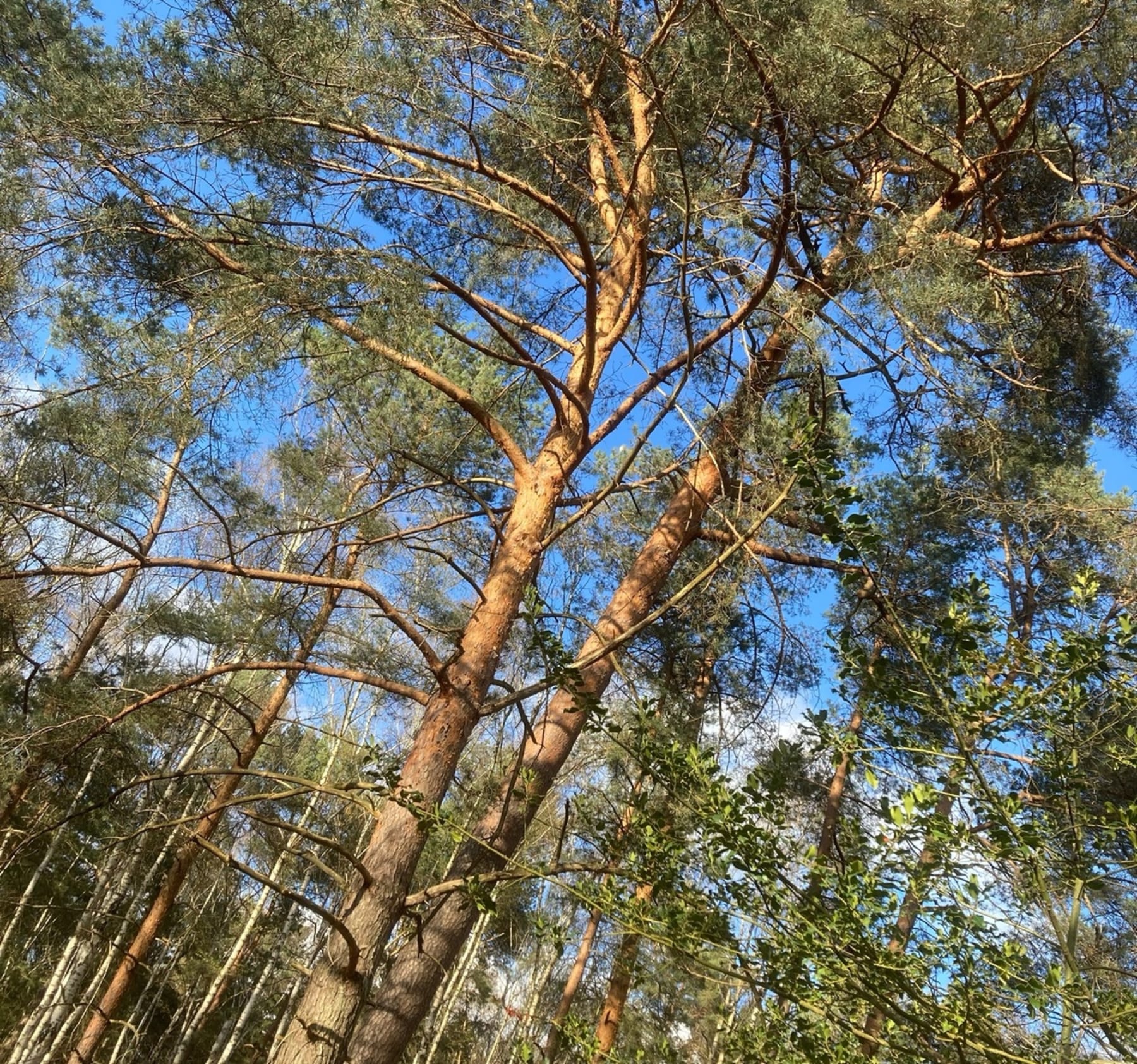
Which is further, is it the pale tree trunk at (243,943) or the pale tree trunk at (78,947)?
the pale tree trunk at (243,943)

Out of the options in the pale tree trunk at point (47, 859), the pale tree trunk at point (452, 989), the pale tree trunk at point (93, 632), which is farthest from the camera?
the pale tree trunk at point (452, 989)

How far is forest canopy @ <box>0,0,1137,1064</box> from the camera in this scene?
6.22 feet

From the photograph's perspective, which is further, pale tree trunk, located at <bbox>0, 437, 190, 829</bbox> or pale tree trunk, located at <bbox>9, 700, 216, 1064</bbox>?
pale tree trunk, located at <bbox>9, 700, 216, 1064</bbox>

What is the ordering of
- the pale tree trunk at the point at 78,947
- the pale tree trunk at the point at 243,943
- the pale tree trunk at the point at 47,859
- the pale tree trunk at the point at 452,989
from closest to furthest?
the pale tree trunk at the point at 47,859
the pale tree trunk at the point at 78,947
the pale tree trunk at the point at 243,943
the pale tree trunk at the point at 452,989

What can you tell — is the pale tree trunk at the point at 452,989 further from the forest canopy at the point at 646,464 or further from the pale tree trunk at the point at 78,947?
the forest canopy at the point at 646,464

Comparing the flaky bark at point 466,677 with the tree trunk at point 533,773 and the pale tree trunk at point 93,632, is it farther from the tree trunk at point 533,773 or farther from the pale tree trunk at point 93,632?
the pale tree trunk at point 93,632

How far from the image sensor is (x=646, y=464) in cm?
650

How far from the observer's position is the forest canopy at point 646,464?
1.89 metres

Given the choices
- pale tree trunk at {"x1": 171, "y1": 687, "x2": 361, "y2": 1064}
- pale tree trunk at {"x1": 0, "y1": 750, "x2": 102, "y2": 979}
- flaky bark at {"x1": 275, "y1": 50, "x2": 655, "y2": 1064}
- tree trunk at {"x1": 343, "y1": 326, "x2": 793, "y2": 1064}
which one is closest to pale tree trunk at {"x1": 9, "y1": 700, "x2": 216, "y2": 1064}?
pale tree trunk at {"x1": 0, "y1": 750, "x2": 102, "y2": 979}

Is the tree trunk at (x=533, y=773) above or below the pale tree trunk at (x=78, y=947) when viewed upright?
above

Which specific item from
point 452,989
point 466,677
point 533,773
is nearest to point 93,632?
point 466,677

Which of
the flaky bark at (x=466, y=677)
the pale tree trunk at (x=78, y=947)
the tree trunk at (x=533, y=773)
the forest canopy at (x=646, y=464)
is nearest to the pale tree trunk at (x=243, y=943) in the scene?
the pale tree trunk at (x=78, y=947)

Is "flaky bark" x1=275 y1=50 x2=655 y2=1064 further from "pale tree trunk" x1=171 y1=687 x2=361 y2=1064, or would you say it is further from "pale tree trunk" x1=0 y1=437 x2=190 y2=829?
"pale tree trunk" x1=171 y1=687 x2=361 y2=1064

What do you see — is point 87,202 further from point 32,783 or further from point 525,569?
point 32,783
